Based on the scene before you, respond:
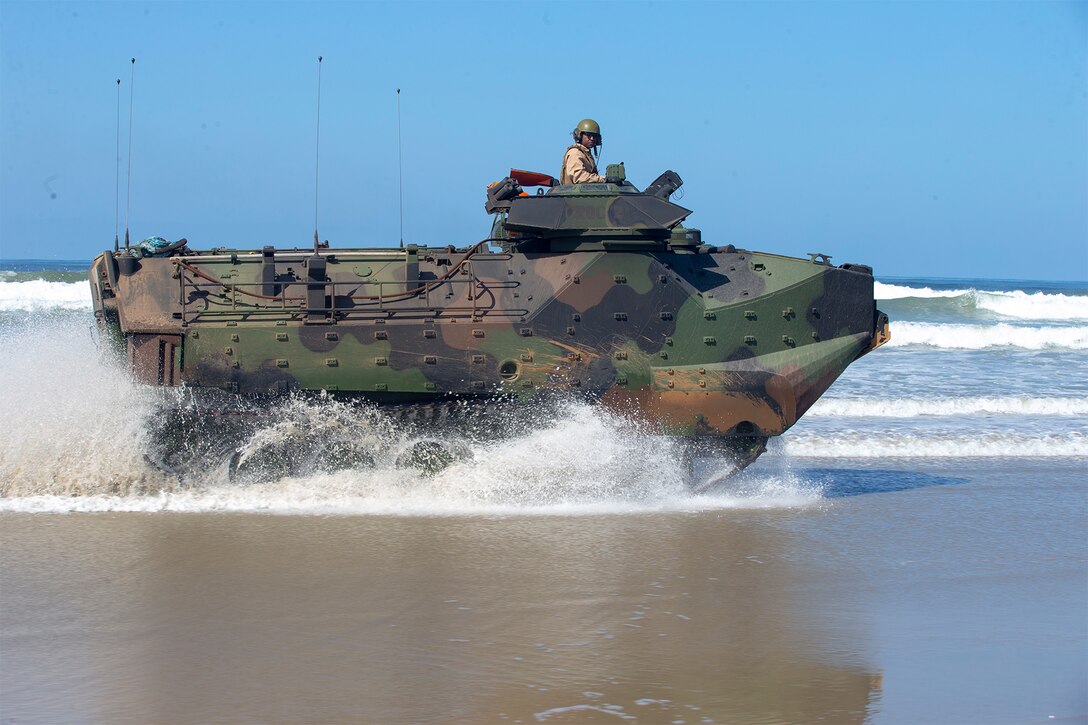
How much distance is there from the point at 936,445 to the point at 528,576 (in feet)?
27.6

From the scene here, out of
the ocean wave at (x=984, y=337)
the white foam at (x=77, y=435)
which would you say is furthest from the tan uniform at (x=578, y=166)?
the ocean wave at (x=984, y=337)

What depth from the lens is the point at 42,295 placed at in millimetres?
40531

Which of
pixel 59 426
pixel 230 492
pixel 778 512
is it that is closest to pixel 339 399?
pixel 230 492

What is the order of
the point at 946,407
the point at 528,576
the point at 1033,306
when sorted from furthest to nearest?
the point at 1033,306 < the point at 946,407 < the point at 528,576

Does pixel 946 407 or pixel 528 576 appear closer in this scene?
pixel 528 576

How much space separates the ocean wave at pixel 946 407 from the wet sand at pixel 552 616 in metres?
6.88

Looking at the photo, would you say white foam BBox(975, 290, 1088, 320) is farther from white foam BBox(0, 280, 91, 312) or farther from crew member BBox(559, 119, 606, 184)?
crew member BBox(559, 119, 606, 184)

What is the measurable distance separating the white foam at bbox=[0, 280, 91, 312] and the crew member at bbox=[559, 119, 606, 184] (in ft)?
88.8

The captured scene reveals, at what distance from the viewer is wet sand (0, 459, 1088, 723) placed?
634 centimetres

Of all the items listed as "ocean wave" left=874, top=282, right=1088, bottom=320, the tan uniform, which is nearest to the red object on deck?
the tan uniform

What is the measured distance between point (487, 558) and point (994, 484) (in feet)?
20.7

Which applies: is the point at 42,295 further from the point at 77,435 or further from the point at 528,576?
the point at 528,576

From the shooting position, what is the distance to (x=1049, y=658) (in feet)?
23.2

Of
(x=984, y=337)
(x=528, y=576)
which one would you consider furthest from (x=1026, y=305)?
(x=528, y=576)
